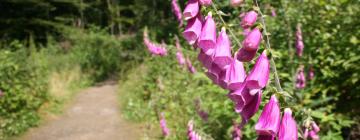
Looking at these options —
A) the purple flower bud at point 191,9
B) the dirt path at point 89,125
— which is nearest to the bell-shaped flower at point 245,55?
the purple flower bud at point 191,9

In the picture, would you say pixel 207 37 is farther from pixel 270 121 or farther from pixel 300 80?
pixel 300 80

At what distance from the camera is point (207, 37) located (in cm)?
147

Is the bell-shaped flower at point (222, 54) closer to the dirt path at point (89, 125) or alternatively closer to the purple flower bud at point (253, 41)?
the purple flower bud at point (253, 41)

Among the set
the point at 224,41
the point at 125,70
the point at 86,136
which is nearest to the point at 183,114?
the point at 86,136

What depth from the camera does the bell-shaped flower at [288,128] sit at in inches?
51.5

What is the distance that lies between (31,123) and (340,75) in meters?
5.47

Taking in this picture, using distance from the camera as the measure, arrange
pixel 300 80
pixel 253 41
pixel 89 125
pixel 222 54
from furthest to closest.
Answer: pixel 89 125
pixel 300 80
pixel 222 54
pixel 253 41

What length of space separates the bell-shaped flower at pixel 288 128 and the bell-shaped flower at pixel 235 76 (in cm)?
17

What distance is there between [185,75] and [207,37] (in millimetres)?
6145

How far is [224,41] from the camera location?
1481 millimetres

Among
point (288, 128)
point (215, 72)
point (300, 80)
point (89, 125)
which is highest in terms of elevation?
point (215, 72)

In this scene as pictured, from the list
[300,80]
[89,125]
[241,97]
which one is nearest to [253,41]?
[241,97]

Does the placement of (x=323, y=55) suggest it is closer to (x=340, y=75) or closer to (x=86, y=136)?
(x=340, y=75)

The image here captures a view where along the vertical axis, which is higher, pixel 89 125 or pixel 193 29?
pixel 193 29
